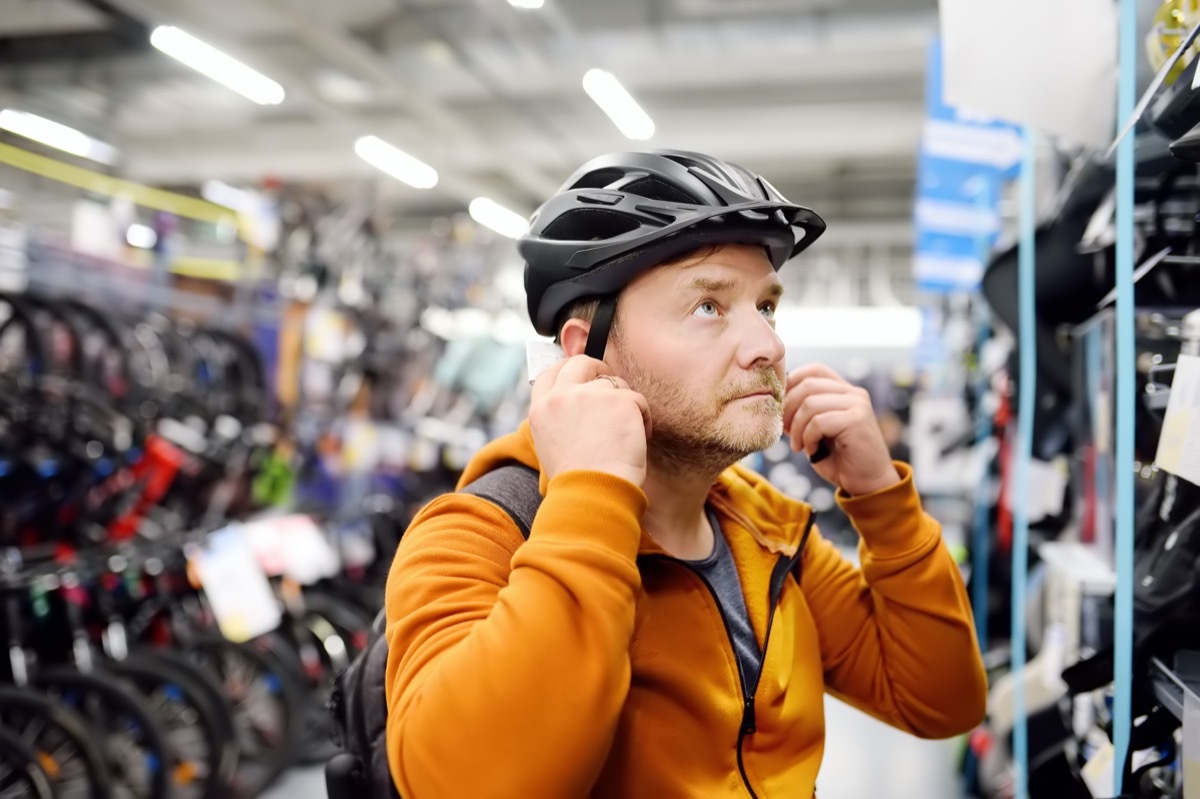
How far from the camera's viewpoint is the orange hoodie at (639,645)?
2.88 ft

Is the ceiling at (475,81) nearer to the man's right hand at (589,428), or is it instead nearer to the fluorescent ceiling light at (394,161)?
the fluorescent ceiling light at (394,161)

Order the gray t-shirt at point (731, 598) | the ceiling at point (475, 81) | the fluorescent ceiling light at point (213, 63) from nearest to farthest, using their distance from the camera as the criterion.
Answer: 1. the gray t-shirt at point (731, 598)
2. the fluorescent ceiling light at point (213, 63)
3. the ceiling at point (475, 81)

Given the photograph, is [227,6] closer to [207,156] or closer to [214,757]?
[207,156]

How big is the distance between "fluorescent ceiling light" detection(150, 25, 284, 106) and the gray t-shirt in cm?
488

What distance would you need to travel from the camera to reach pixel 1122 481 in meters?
1.31

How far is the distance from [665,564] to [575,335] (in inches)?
13.3

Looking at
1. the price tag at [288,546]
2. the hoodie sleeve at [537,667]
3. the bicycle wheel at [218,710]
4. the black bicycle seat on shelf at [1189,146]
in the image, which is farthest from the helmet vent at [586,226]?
the price tag at [288,546]

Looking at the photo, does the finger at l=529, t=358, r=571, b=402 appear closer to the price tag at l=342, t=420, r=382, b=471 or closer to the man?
the man

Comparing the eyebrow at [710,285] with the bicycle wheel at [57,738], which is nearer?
the eyebrow at [710,285]

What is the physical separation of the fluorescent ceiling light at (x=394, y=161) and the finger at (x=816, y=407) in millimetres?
6457

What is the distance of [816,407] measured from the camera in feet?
4.44

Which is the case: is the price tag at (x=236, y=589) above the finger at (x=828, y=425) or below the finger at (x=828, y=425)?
below

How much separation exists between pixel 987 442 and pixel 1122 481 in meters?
2.28

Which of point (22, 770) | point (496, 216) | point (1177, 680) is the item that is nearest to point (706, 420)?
point (1177, 680)
